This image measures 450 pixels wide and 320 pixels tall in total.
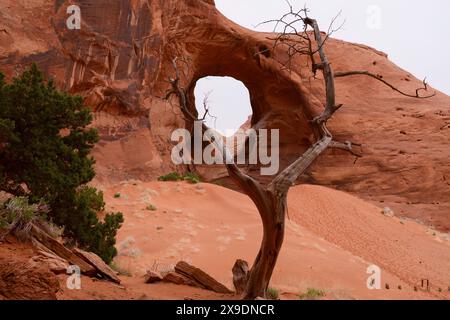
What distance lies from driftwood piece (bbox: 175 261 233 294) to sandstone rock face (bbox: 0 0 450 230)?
7066 millimetres

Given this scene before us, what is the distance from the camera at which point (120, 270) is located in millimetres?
8930

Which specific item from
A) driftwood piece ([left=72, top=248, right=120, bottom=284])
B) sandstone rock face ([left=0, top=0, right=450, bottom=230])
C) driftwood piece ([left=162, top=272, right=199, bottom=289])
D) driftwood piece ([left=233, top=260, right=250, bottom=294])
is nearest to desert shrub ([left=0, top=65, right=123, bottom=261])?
driftwood piece ([left=72, top=248, right=120, bottom=284])

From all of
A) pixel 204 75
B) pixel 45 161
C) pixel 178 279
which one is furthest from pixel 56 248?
pixel 204 75

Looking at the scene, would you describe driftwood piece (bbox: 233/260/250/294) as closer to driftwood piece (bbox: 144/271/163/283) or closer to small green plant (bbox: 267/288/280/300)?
small green plant (bbox: 267/288/280/300)

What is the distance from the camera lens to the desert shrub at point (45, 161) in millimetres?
8492

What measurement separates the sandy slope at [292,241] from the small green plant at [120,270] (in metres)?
0.22

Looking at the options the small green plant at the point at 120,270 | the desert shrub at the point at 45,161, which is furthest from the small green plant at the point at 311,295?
the desert shrub at the point at 45,161

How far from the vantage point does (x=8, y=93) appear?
28.6 ft

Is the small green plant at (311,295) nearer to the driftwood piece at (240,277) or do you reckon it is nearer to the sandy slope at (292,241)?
the sandy slope at (292,241)

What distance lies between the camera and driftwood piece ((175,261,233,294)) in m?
7.41

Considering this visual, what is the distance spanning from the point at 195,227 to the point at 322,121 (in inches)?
233

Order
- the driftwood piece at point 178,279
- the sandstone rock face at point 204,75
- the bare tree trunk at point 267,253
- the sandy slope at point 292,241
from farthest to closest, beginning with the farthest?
1. the sandstone rock face at point 204,75
2. the sandy slope at point 292,241
3. the driftwood piece at point 178,279
4. the bare tree trunk at point 267,253

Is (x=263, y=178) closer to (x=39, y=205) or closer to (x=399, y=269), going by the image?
(x=399, y=269)

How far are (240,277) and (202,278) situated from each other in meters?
0.65
